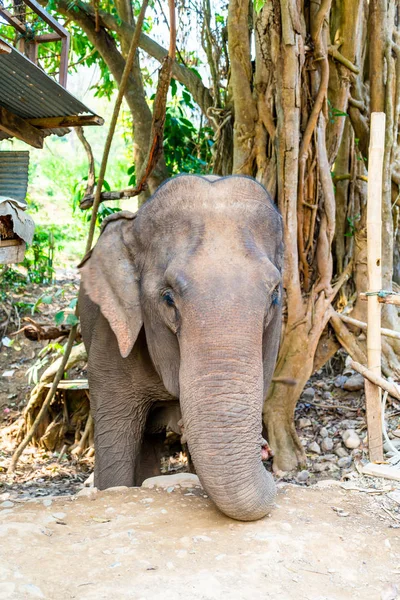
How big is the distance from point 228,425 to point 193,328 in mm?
460

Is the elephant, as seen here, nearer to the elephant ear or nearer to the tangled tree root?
the elephant ear

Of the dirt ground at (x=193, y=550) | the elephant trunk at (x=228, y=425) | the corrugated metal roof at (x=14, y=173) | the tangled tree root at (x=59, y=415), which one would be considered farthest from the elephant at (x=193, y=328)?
the tangled tree root at (x=59, y=415)

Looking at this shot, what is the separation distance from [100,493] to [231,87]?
3490 mm

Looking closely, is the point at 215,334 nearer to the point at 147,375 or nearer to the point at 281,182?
the point at 147,375

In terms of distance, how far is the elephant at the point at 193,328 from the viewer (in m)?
3.07

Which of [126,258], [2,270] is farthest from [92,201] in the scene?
[2,270]

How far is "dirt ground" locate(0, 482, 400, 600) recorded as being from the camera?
2600mm

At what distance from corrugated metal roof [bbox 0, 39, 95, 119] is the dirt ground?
2297 mm

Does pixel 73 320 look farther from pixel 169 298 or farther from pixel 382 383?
pixel 382 383

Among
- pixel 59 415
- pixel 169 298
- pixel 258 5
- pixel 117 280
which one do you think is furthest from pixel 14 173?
pixel 59 415

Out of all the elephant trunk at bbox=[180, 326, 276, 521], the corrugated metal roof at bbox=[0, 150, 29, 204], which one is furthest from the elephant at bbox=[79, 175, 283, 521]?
the corrugated metal roof at bbox=[0, 150, 29, 204]

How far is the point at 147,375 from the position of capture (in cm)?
440

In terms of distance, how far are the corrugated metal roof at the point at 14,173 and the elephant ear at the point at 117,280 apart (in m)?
0.71

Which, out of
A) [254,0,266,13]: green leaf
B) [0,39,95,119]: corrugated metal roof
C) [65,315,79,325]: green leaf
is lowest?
[65,315,79,325]: green leaf
